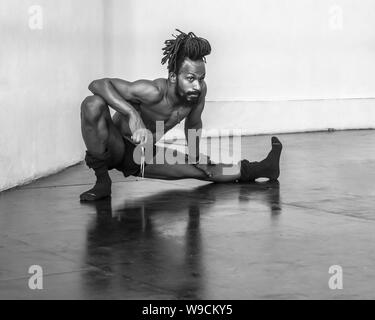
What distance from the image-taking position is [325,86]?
10.1 meters

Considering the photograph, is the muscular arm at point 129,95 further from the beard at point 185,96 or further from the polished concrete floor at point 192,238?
the polished concrete floor at point 192,238

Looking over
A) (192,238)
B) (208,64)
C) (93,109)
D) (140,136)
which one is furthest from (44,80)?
(208,64)

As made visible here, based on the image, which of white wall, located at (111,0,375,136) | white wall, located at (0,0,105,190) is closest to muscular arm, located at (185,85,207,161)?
white wall, located at (0,0,105,190)

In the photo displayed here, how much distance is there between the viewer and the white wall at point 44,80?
5.67 meters

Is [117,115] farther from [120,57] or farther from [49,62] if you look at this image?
[120,57]

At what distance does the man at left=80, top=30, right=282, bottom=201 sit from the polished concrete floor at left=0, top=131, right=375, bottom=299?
227 millimetres

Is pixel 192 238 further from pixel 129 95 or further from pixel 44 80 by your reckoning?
pixel 44 80

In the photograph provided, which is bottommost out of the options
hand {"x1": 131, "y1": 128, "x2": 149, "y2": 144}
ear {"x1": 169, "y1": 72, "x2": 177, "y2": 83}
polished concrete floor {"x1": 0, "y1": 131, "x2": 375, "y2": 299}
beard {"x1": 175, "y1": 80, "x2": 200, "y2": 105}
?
polished concrete floor {"x1": 0, "y1": 131, "x2": 375, "y2": 299}

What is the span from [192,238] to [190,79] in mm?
1443

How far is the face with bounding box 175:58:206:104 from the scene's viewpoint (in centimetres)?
532

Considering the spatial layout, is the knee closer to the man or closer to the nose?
the man

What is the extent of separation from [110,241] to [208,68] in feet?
17.0

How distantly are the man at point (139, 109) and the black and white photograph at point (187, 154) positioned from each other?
0.03 ft
